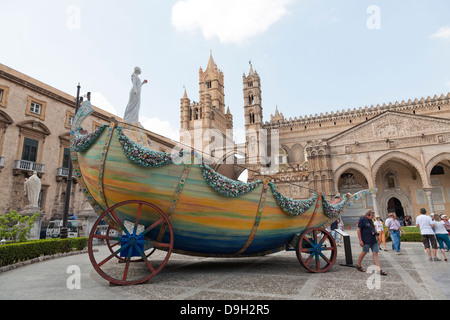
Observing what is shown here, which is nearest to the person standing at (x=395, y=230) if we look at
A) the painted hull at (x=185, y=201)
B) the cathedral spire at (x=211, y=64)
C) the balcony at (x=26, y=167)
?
the painted hull at (x=185, y=201)

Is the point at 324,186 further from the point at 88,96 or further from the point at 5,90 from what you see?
the point at 5,90

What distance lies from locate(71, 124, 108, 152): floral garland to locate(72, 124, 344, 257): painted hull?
0.22 ft

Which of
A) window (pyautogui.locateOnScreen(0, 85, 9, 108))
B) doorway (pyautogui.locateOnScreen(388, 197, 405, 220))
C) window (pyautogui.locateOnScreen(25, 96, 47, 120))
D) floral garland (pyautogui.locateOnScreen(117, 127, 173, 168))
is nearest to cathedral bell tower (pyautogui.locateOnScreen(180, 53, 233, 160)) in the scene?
window (pyautogui.locateOnScreen(25, 96, 47, 120))

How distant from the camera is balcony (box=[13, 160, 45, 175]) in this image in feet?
57.0

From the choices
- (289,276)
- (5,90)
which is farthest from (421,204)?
(5,90)

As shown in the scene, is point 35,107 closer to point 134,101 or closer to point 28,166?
point 28,166

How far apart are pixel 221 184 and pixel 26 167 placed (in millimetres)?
19189

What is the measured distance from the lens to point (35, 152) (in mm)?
19109

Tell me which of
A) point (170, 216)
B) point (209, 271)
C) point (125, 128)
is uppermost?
point (125, 128)

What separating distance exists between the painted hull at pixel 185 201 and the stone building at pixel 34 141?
1137cm

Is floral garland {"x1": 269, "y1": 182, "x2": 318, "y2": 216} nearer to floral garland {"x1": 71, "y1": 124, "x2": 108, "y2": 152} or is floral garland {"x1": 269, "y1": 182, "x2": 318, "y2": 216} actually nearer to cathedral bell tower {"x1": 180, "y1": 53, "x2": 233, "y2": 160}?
floral garland {"x1": 71, "y1": 124, "x2": 108, "y2": 152}
